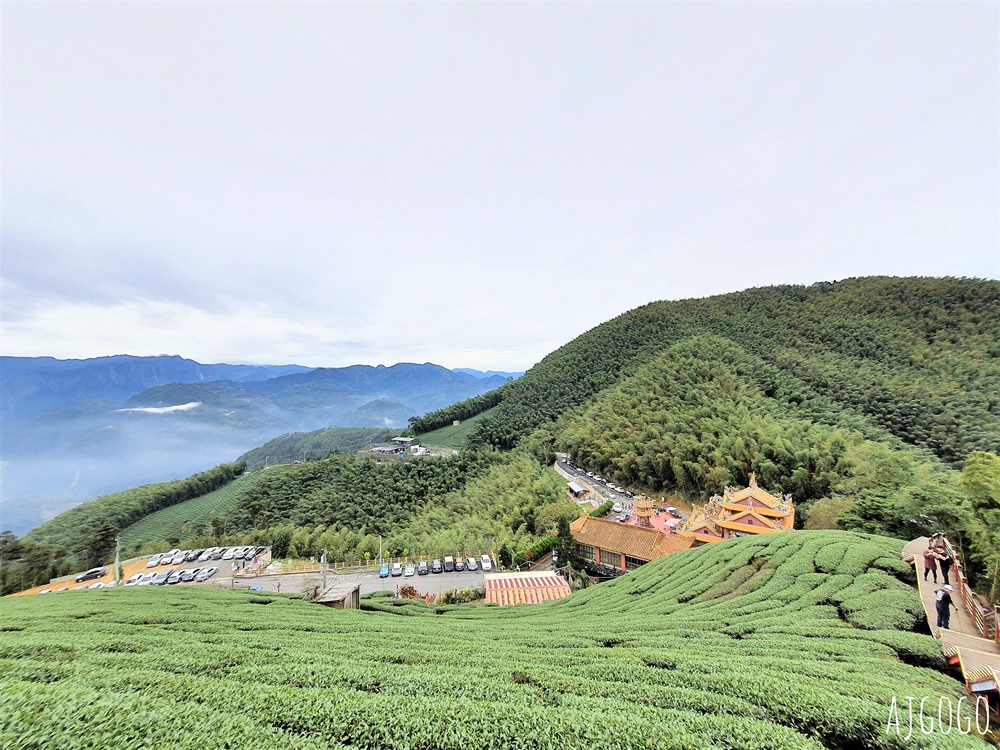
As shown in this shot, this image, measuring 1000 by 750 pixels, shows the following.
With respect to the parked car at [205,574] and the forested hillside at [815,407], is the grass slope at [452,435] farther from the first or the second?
the parked car at [205,574]

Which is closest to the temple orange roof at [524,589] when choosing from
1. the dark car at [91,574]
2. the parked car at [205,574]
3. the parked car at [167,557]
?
the parked car at [205,574]

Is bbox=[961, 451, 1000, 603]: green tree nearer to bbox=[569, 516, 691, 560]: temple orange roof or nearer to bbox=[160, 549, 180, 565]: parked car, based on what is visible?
bbox=[569, 516, 691, 560]: temple orange roof

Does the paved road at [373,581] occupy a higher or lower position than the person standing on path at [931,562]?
lower

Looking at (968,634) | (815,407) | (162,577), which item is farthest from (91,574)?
(815,407)

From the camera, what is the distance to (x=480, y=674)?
6184 millimetres

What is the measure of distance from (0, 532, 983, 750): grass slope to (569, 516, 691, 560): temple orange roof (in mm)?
10018

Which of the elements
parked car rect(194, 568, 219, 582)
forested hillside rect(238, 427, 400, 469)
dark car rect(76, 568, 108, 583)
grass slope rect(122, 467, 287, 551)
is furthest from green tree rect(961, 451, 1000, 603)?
forested hillside rect(238, 427, 400, 469)

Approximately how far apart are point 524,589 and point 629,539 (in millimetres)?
7558

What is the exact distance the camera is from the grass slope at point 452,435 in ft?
211

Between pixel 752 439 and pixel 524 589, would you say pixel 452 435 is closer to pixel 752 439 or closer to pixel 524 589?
pixel 752 439

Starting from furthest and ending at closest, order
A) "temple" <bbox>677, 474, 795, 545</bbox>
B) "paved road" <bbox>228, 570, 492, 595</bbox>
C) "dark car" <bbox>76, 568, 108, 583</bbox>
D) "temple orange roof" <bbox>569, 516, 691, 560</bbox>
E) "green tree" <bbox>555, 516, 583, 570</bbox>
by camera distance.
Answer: "dark car" <bbox>76, 568, 108, 583</bbox> < "green tree" <bbox>555, 516, 583, 570</bbox> < "paved road" <bbox>228, 570, 492, 595</bbox> < "temple" <bbox>677, 474, 795, 545</bbox> < "temple orange roof" <bbox>569, 516, 691, 560</bbox>

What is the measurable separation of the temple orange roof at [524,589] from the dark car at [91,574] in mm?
27902

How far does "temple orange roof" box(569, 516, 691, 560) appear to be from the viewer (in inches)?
866

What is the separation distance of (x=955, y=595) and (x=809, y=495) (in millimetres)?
22455
